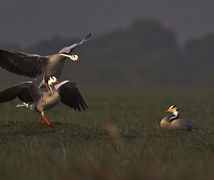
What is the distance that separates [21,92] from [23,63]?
149 cm

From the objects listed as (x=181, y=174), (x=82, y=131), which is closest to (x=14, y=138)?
Result: (x=82, y=131)

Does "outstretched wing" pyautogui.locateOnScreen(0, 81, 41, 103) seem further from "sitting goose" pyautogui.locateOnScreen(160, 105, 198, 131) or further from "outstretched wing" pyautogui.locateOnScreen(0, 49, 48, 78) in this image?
"sitting goose" pyautogui.locateOnScreen(160, 105, 198, 131)

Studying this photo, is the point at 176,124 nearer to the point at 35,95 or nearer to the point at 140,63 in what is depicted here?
the point at 35,95

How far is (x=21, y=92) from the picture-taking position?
1126 centimetres

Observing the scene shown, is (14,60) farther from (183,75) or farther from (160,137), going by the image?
(183,75)

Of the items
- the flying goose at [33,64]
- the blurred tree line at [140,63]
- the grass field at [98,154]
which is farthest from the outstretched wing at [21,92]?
the blurred tree line at [140,63]


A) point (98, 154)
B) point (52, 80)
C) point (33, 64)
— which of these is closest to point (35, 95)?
point (52, 80)

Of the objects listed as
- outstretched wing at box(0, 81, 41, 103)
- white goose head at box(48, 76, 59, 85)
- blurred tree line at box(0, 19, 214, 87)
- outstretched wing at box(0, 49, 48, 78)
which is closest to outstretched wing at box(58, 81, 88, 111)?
Answer: outstretched wing at box(0, 49, 48, 78)

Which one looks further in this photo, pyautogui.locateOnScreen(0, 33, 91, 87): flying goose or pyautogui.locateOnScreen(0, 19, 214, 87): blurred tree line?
pyautogui.locateOnScreen(0, 19, 214, 87): blurred tree line

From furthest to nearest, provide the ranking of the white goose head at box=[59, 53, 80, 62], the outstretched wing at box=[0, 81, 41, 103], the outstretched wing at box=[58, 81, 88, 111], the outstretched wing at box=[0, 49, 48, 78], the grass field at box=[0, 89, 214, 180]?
1. the outstretched wing at box=[58, 81, 88, 111]
2. the outstretched wing at box=[0, 49, 48, 78]
3. the white goose head at box=[59, 53, 80, 62]
4. the outstretched wing at box=[0, 81, 41, 103]
5. the grass field at box=[0, 89, 214, 180]

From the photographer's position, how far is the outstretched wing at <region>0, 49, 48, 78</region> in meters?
12.4

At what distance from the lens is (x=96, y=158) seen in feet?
23.3

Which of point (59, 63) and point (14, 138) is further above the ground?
point (59, 63)

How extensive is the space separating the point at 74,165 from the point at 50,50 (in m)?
171
